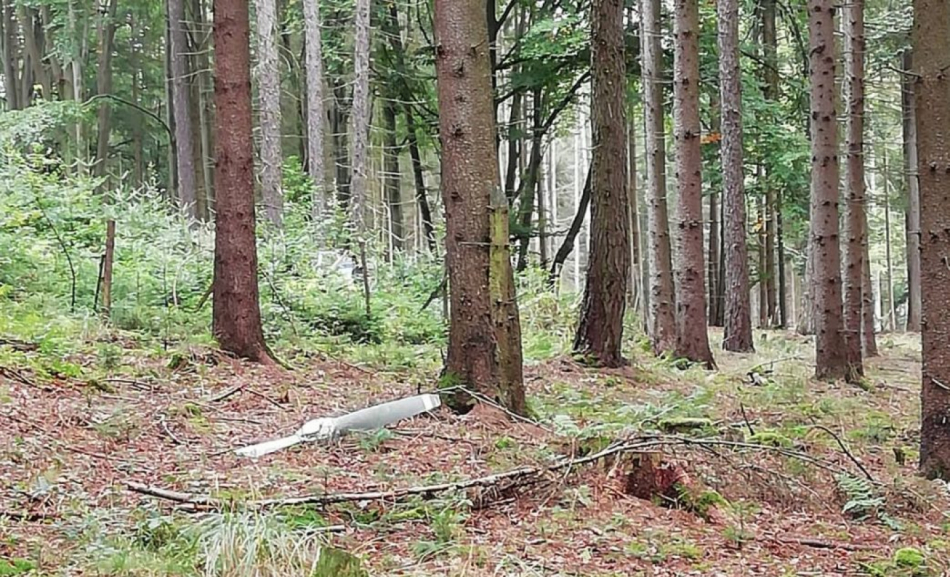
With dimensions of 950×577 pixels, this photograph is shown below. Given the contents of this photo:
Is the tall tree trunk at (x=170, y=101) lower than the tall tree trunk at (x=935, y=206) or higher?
higher

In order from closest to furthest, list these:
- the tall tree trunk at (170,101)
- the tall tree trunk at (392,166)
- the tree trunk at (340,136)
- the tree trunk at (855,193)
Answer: the tree trunk at (855,193), the tall tree trunk at (170,101), the tall tree trunk at (392,166), the tree trunk at (340,136)

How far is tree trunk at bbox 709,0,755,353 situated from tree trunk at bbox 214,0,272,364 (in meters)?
8.81

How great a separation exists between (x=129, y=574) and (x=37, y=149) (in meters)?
11.2

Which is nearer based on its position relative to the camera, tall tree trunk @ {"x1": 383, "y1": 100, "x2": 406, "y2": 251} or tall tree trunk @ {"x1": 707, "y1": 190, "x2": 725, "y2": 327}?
tall tree trunk @ {"x1": 383, "y1": 100, "x2": 406, "y2": 251}

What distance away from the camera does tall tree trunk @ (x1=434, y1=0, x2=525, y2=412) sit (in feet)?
20.4

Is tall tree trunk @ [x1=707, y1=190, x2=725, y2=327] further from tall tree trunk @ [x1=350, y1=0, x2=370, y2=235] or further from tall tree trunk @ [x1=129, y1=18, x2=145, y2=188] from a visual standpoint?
tall tree trunk @ [x1=129, y1=18, x2=145, y2=188]

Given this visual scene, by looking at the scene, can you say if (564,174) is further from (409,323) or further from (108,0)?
(409,323)

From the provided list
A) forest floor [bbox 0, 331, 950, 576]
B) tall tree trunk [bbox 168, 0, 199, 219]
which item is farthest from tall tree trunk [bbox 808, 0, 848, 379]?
tall tree trunk [bbox 168, 0, 199, 219]

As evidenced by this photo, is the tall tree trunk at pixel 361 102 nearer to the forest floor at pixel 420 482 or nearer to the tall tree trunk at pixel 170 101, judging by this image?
the tall tree trunk at pixel 170 101

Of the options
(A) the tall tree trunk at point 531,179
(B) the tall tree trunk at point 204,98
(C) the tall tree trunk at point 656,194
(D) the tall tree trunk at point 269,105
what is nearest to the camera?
(C) the tall tree trunk at point 656,194

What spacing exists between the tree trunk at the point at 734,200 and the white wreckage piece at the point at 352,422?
397 inches

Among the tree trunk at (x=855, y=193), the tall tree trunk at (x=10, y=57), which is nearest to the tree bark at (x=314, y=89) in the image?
the tree trunk at (x=855, y=193)

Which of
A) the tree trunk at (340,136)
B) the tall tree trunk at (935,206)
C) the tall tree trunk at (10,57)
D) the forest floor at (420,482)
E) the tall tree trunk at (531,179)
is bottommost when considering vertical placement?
the forest floor at (420,482)

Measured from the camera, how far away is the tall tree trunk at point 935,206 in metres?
5.57
